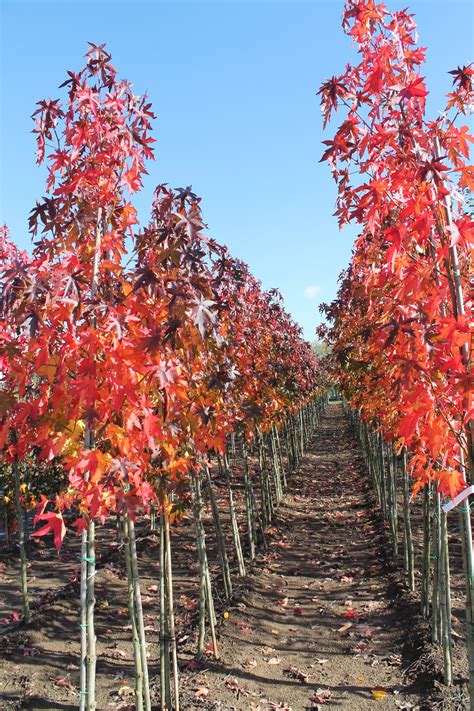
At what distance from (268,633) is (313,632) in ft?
1.69

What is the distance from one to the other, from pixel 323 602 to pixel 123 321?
565 centimetres

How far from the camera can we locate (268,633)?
609 centimetres

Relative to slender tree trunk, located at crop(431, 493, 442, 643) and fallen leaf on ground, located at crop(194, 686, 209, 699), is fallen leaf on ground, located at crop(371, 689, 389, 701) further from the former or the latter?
fallen leaf on ground, located at crop(194, 686, 209, 699)

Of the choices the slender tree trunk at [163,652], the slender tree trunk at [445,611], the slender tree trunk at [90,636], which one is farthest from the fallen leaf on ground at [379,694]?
the slender tree trunk at [90,636]

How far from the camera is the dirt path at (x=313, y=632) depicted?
471 centimetres

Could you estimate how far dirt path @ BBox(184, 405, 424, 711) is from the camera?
471 cm

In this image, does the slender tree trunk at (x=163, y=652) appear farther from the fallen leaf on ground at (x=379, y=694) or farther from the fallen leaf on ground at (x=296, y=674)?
the fallen leaf on ground at (x=379, y=694)

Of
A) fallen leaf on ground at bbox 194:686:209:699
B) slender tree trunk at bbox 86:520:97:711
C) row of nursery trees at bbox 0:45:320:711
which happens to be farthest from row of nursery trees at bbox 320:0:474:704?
fallen leaf on ground at bbox 194:686:209:699

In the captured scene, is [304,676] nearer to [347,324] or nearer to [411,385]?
[411,385]

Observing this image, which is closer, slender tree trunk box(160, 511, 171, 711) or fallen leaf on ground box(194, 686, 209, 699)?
slender tree trunk box(160, 511, 171, 711)

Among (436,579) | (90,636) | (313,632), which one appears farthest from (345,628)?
(90,636)

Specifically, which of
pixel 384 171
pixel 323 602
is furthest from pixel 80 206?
pixel 323 602

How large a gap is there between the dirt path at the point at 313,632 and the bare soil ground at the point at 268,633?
2 cm

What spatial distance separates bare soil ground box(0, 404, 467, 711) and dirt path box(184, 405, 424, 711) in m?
0.02
